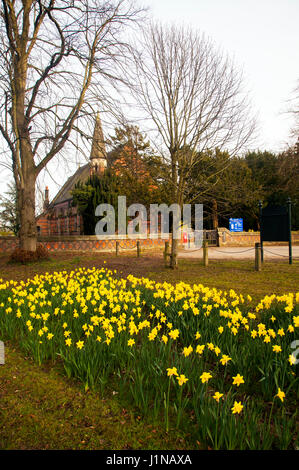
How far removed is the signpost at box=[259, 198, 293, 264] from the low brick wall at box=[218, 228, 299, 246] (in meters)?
13.8

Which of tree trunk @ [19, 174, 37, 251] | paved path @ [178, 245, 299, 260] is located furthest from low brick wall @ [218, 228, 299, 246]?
tree trunk @ [19, 174, 37, 251]

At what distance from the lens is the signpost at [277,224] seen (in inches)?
480

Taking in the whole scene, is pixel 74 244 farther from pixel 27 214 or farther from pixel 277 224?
pixel 277 224

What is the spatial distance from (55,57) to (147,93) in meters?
5.75

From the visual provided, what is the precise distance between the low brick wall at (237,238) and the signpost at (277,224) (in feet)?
45.2

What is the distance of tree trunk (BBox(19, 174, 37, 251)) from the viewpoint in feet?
46.2

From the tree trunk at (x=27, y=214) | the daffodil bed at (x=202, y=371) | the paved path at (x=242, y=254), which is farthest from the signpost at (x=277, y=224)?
the tree trunk at (x=27, y=214)

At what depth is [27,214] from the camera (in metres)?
14.3

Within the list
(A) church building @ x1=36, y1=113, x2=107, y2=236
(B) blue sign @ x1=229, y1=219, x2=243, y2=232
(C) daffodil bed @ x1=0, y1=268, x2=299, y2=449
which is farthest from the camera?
(A) church building @ x1=36, y1=113, x2=107, y2=236

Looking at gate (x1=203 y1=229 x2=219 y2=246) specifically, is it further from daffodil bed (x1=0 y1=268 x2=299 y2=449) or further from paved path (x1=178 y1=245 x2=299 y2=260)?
daffodil bed (x1=0 y1=268 x2=299 y2=449)

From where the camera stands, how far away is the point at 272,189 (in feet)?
101

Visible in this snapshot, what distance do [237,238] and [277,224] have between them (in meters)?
15.8

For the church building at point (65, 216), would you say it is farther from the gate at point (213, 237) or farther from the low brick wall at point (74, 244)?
the gate at point (213, 237)
